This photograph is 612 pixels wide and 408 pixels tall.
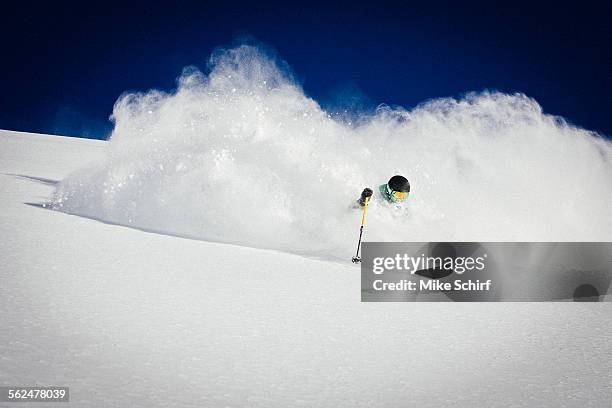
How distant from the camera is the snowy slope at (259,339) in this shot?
1.90 m

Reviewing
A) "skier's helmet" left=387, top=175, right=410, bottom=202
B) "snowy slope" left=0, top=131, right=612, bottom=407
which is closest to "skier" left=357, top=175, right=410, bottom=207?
"skier's helmet" left=387, top=175, right=410, bottom=202

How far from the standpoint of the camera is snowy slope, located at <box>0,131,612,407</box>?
190 centimetres

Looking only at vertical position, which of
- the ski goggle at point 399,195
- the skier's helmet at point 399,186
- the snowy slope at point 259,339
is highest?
the skier's helmet at point 399,186

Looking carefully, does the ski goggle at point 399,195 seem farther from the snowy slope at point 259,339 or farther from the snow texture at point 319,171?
the snowy slope at point 259,339

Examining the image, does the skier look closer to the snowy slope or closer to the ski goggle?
the ski goggle

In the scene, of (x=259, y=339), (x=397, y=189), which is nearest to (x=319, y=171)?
(x=397, y=189)

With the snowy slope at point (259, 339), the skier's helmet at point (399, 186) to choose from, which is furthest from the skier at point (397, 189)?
the snowy slope at point (259, 339)

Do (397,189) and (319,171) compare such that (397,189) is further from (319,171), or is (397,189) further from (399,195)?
(319,171)

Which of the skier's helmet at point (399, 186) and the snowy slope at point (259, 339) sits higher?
the skier's helmet at point (399, 186)

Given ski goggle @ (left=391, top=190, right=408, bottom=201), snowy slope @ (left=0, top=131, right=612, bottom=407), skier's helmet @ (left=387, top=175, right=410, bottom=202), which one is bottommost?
snowy slope @ (left=0, top=131, right=612, bottom=407)

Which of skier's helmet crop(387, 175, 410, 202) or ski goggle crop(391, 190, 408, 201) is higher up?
skier's helmet crop(387, 175, 410, 202)

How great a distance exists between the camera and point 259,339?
247 cm

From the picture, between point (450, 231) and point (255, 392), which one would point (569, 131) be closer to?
point (450, 231)

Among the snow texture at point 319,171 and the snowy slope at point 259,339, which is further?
the snow texture at point 319,171
